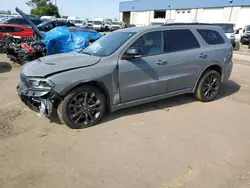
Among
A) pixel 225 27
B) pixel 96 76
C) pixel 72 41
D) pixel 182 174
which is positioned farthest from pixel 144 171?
pixel 225 27

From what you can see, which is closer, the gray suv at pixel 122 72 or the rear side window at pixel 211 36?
the gray suv at pixel 122 72

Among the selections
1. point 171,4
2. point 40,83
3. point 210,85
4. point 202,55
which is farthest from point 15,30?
point 171,4

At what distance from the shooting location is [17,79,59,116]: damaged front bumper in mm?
3574

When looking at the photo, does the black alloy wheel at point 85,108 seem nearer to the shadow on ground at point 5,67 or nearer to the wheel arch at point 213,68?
the wheel arch at point 213,68

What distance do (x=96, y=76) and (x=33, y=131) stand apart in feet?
4.68

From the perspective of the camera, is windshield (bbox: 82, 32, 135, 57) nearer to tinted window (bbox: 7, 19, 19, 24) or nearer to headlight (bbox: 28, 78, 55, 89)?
headlight (bbox: 28, 78, 55, 89)

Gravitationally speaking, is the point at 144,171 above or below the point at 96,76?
below

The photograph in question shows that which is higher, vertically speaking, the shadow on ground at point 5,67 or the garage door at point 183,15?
the garage door at point 183,15

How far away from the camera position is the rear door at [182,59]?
181 inches

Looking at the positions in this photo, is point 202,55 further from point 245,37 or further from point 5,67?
point 245,37

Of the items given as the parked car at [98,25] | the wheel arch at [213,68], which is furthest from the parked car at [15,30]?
the parked car at [98,25]

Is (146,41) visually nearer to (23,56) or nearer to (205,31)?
(205,31)

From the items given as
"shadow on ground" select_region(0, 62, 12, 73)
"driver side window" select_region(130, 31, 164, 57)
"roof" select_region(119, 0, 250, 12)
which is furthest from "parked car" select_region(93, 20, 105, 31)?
"driver side window" select_region(130, 31, 164, 57)

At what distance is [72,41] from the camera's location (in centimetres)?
915
